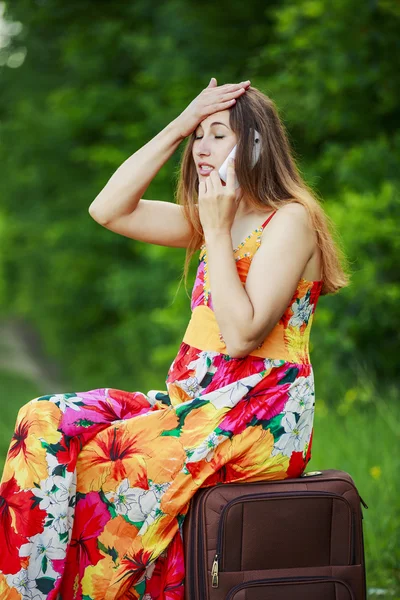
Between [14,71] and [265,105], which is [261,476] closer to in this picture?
[265,105]

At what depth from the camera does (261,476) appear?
2.52 meters

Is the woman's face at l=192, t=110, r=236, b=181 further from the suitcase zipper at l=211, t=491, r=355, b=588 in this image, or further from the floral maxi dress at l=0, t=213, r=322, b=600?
the suitcase zipper at l=211, t=491, r=355, b=588

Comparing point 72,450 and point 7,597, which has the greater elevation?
point 72,450

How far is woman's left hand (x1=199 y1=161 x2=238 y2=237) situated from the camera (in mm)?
2529

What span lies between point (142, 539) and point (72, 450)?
0.31 metres

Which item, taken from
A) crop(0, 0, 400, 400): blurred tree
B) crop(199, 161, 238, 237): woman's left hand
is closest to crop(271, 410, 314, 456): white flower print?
crop(199, 161, 238, 237): woman's left hand

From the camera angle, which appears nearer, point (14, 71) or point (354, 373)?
point (354, 373)

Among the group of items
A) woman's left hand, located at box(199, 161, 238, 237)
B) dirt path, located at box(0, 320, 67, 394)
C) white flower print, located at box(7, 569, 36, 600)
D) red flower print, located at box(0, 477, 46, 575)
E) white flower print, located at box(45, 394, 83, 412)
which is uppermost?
dirt path, located at box(0, 320, 67, 394)

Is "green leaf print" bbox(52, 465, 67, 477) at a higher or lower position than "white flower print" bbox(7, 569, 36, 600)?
higher

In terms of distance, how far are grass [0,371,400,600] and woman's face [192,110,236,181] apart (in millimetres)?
1753

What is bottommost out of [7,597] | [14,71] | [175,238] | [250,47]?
[7,597]

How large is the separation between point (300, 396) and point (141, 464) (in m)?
0.50

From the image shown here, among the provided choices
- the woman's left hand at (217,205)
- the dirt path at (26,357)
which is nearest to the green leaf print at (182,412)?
the woman's left hand at (217,205)

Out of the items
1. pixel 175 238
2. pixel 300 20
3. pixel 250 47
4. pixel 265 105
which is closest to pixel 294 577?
pixel 175 238
